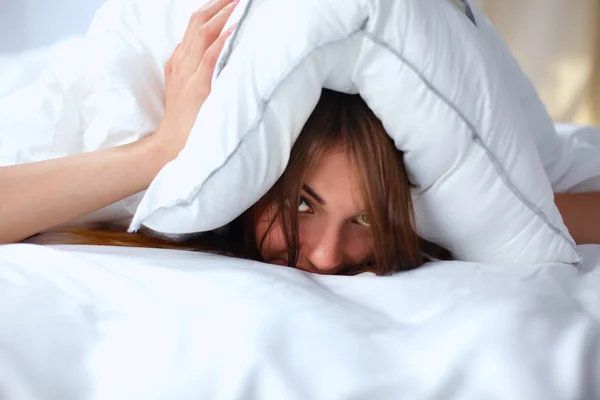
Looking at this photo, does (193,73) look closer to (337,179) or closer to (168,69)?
(168,69)

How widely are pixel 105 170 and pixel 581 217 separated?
0.74 m

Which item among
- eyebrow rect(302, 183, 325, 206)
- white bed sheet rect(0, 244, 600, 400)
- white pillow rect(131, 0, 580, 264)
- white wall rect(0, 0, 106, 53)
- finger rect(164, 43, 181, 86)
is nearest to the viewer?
white bed sheet rect(0, 244, 600, 400)

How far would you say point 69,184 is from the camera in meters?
0.72

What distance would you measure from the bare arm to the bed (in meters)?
0.11

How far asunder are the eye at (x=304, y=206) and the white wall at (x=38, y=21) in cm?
80

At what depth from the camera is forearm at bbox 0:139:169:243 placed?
0.71m

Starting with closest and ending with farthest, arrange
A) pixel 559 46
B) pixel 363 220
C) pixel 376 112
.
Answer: pixel 376 112 → pixel 363 220 → pixel 559 46

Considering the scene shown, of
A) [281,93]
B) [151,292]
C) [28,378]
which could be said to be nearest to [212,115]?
[281,93]

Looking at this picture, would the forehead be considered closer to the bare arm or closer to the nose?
the nose

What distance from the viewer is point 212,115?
Answer: 1.94ft

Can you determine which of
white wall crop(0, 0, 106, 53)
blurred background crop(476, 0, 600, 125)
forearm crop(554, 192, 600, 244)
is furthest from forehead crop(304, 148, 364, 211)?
blurred background crop(476, 0, 600, 125)

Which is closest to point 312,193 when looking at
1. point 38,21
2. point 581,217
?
point 581,217

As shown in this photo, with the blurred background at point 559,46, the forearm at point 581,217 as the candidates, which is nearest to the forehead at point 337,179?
the forearm at point 581,217

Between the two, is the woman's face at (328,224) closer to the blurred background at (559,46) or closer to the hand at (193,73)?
the hand at (193,73)
